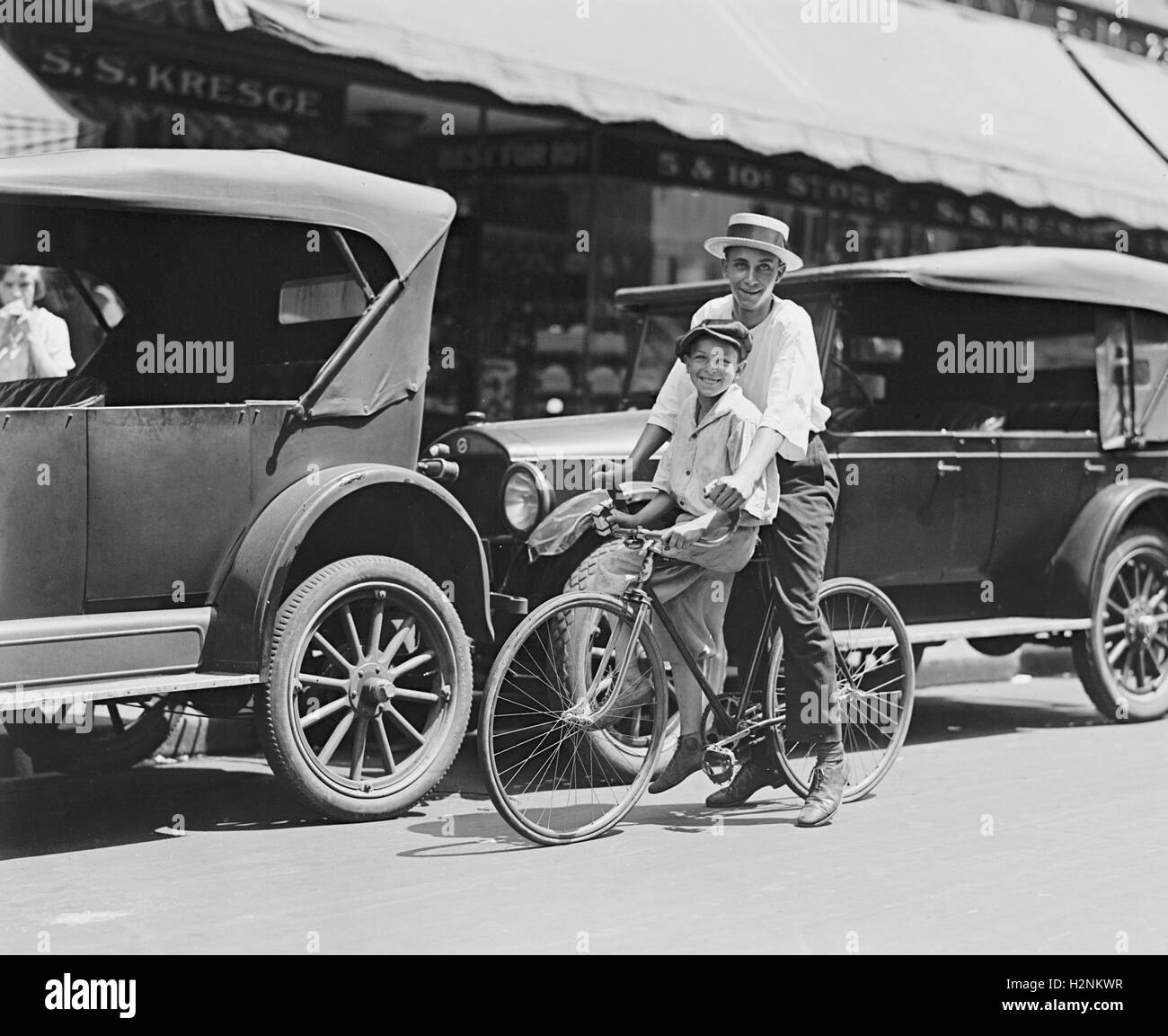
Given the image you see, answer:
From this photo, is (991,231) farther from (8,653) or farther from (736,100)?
(8,653)

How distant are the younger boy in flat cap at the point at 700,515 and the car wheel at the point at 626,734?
0.11 meters

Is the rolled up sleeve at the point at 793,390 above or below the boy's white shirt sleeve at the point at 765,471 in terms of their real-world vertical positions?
above

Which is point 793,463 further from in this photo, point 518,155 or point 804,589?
point 518,155

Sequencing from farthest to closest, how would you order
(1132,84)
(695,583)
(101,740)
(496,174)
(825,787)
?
(1132,84) → (496,174) → (101,740) → (825,787) → (695,583)

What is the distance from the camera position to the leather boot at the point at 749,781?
6688 mm

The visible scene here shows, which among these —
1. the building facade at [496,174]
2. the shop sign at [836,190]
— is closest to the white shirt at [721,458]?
the building facade at [496,174]

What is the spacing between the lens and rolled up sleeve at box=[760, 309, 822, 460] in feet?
20.6

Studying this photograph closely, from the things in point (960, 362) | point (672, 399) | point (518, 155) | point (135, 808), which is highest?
point (518, 155)

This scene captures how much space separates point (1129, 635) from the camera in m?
9.06

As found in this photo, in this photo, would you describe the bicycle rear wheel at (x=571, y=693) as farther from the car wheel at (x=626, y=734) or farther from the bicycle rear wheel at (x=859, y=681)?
the bicycle rear wheel at (x=859, y=681)

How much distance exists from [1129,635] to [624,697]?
12.6ft

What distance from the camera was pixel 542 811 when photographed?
21.2ft

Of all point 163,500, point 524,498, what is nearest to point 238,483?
point 163,500

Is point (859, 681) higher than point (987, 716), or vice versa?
point (859, 681)
